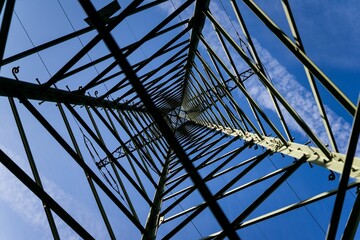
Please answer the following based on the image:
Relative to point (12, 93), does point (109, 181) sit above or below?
below

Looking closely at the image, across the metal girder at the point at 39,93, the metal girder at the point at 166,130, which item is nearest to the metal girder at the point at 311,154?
the metal girder at the point at 166,130

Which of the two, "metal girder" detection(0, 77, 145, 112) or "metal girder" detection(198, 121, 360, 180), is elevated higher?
"metal girder" detection(0, 77, 145, 112)

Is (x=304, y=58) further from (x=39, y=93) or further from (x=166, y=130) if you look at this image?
(x=39, y=93)

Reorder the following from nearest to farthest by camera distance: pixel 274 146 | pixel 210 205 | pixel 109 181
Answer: pixel 210 205
pixel 274 146
pixel 109 181

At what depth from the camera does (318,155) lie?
429 cm

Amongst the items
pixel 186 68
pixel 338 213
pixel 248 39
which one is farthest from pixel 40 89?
pixel 186 68

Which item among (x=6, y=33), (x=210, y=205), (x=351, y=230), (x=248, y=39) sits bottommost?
(x=351, y=230)

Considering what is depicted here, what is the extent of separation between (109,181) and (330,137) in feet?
16.0

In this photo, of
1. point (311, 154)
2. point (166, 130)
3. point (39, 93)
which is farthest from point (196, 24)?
point (166, 130)

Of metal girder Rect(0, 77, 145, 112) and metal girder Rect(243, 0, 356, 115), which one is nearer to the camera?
metal girder Rect(243, 0, 356, 115)

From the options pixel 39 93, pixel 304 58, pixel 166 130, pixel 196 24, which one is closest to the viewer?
pixel 166 130

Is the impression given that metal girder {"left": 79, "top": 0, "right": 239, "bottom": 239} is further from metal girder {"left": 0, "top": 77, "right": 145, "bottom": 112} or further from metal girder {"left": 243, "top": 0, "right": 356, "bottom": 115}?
metal girder {"left": 0, "top": 77, "right": 145, "bottom": 112}

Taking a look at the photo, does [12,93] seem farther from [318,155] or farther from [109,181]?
[318,155]

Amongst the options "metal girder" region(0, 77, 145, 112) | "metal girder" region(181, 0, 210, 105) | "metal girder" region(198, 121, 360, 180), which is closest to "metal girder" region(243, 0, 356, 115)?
"metal girder" region(198, 121, 360, 180)
